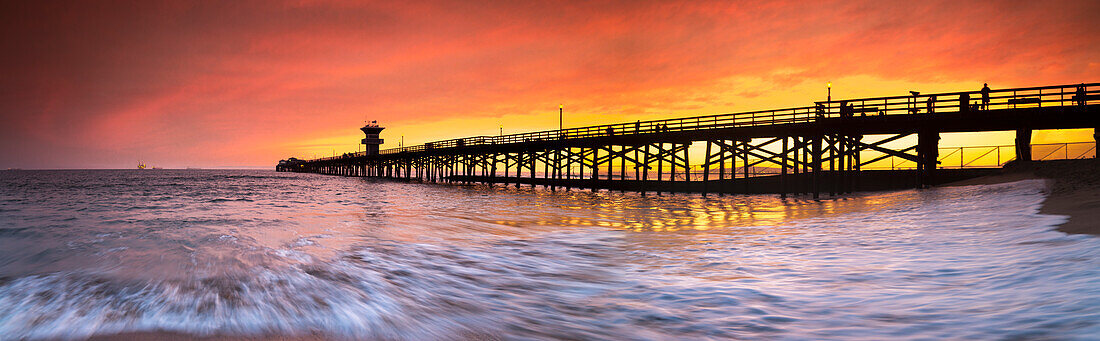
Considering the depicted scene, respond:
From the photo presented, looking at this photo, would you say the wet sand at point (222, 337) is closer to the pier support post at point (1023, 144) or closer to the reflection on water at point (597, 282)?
the reflection on water at point (597, 282)

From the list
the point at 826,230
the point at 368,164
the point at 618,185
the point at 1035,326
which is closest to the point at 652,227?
the point at 826,230

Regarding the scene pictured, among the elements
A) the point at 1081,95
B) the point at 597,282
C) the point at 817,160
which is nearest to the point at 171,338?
the point at 597,282

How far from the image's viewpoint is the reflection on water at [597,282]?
4.40 m

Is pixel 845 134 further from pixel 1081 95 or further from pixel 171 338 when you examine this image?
pixel 171 338

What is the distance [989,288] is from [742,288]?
7.52ft

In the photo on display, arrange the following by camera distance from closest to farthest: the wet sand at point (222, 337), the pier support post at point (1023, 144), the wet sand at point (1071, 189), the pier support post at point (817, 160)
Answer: the wet sand at point (222, 337), the wet sand at point (1071, 189), the pier support post at point (817, 160), the pier support post at point (1023, 144)

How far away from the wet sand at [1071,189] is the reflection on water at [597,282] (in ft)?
1.41

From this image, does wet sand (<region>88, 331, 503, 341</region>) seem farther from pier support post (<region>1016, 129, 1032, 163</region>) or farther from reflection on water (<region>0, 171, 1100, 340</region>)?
pier support post (<region>1016, 129, 1032, 163</region>)

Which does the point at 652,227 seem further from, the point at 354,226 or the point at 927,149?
the point at 927,149

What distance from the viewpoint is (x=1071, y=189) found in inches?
424

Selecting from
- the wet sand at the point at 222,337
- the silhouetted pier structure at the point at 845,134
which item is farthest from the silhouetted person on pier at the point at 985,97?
the wet sand at the point at 222,337

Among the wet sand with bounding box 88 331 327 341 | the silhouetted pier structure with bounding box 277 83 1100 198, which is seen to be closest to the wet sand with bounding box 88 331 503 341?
the wet sand with bounding box 88 331 327 341

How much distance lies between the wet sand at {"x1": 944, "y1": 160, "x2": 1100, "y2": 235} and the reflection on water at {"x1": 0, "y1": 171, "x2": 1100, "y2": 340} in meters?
0.43

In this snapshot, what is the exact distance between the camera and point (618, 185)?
37344 mm
